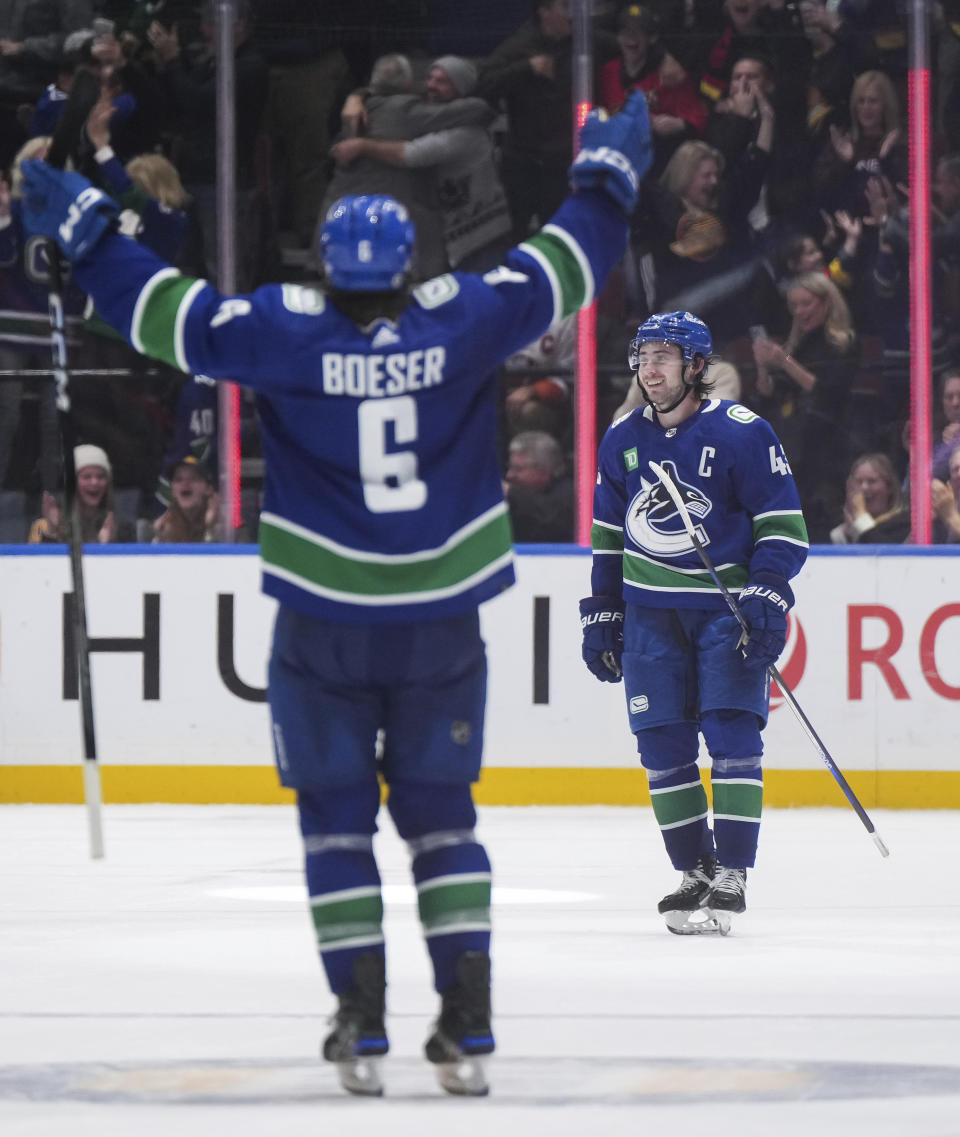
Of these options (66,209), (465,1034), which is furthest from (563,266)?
(465,1034)

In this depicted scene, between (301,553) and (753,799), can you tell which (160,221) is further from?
(301,553)

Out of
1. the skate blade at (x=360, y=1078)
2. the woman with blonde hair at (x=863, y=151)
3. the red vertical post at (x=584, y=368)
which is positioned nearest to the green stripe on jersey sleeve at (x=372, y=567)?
the skate blade at (x=360, y=1078)

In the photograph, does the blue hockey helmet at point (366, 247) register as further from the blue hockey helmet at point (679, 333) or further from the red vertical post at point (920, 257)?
the red vertical post at point (920, 257)

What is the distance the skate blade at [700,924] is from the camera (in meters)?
4.93

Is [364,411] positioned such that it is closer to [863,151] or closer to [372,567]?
[372,567]

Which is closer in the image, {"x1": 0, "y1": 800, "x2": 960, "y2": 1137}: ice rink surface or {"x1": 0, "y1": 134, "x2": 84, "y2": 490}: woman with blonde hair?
{"x1": 0, "y1": 800, "x2": 960, "y2": 1137}: ice rink surface

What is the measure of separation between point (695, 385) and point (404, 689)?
81.8 inches

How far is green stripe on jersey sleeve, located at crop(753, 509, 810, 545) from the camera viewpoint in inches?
198

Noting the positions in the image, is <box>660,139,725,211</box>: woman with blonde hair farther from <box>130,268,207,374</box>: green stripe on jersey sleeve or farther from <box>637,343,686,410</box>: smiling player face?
<box>130,268,207,374</box>: green stripe on jersey sleeve

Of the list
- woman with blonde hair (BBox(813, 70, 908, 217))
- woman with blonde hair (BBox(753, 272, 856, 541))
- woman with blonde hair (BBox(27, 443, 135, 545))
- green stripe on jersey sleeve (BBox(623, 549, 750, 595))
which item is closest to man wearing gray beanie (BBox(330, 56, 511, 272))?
woman with blonde hair (BBox(753, 272, 856, 541))

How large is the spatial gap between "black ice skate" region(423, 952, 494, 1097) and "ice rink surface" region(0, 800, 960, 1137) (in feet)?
0.12

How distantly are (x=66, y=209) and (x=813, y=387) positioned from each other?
218 inches

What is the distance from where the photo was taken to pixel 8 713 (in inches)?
324

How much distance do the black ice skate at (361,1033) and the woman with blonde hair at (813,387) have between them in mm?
5357
